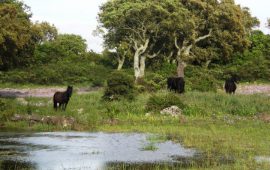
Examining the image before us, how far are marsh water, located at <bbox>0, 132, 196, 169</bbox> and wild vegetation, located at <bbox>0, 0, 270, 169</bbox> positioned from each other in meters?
0.84

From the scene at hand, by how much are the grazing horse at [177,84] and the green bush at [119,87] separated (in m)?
6.18

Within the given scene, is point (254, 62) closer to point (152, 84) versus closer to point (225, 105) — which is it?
point (152, 84)

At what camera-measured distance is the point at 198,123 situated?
2547 centimetres

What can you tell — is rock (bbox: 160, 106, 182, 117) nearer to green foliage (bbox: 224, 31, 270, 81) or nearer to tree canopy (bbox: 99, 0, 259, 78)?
tree canopy (bbox: 99, 0, 259, 78)

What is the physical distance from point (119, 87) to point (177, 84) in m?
7.59

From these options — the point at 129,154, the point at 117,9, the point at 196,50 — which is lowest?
the point at 129,154

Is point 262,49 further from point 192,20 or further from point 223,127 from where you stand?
point 223,127

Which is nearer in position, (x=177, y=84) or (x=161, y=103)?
(x=161, y=103)

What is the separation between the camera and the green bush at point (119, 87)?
33.4m

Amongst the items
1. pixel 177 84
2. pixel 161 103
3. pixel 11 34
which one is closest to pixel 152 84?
pixel 177 84

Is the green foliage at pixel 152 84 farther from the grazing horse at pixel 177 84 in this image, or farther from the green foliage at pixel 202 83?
the grazing horse at pixel 177 84

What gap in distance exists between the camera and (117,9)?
60.2 metres

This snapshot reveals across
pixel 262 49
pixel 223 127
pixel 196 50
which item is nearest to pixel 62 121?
pixel 223 127

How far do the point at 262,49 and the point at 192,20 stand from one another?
14411 millimetres
